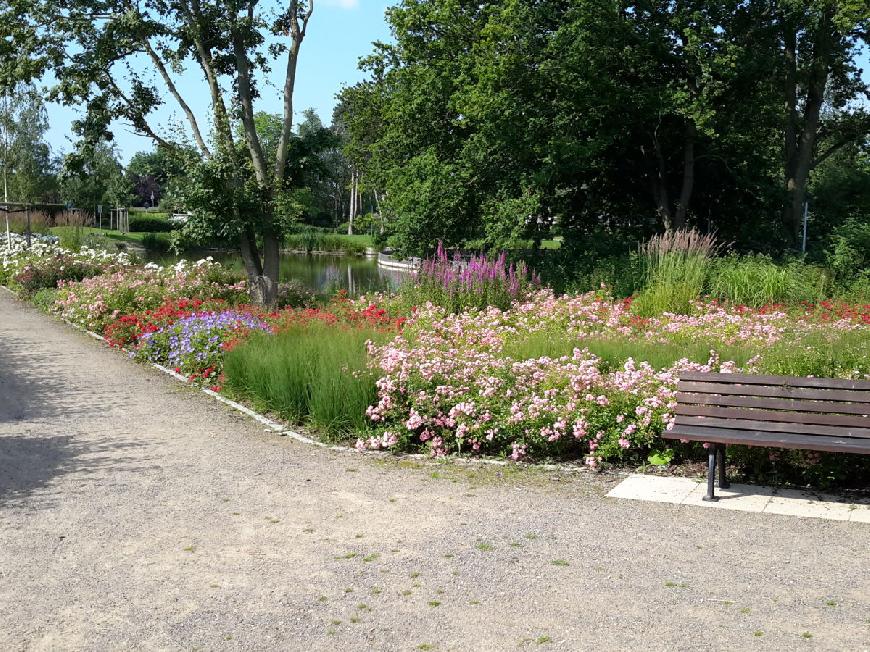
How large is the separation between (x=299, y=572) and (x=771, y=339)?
17.7 feet

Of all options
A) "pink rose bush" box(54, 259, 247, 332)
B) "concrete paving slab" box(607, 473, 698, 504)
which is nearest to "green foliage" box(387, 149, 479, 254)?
"pink rose bush" box(54, 259, 247, 332)

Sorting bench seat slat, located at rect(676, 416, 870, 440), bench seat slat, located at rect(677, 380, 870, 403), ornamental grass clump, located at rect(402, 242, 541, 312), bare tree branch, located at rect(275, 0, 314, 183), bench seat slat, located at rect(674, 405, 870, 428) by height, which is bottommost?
bench seat slat, located at rect(676, 416, 870, 440)

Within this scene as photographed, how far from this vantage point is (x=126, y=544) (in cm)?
477

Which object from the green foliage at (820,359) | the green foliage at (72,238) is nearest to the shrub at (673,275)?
the green foliage at (820,359)

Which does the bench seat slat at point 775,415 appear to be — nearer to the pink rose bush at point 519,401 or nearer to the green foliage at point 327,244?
the pink rose bush at point 519,401

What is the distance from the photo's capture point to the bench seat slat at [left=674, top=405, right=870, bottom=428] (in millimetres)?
5312

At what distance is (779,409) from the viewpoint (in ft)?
18.1

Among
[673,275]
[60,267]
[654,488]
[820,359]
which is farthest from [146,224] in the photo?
[654,488]

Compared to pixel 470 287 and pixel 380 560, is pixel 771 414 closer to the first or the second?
pixel 380 560

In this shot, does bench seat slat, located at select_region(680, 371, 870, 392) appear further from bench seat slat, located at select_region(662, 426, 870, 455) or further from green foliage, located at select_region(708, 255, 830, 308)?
green foliage, located at select_region(708, 255, 830, 308)

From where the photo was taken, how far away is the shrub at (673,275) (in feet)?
38.3

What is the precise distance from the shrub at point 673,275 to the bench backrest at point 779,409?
5.77 meters

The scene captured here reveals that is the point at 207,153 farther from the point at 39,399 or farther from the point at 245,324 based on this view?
the point at 39,399

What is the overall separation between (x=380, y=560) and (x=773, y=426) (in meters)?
2.68
